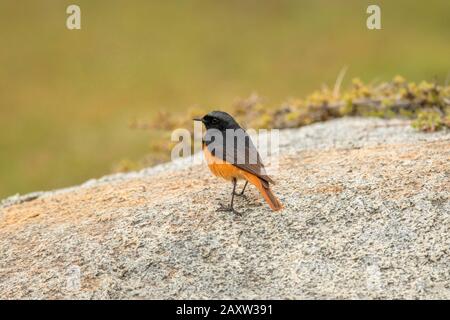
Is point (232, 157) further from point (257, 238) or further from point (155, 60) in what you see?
point (155, 60)

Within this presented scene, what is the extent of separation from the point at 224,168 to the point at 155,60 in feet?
60.1

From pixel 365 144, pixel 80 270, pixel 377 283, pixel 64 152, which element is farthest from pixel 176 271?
pixel 64 152

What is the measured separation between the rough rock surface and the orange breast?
243mm

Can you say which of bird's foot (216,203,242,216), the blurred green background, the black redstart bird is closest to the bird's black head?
the black redstart bird

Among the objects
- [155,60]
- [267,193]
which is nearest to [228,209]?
[267,193]

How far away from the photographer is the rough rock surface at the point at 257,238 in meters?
5.55

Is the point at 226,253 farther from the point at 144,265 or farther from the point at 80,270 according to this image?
the point at 80,270

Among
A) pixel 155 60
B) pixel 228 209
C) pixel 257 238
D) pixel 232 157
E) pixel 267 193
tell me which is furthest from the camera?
pixel 155 60

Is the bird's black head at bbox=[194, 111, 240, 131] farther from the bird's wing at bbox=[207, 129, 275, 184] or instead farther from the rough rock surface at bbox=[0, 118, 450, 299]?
the rough rock surface at bbox=[0, 118, 450, 299]

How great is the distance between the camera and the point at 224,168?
6559 mm

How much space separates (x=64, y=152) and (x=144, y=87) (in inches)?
183

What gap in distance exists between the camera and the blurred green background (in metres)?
20.3

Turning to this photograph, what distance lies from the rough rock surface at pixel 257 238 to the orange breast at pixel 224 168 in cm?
24

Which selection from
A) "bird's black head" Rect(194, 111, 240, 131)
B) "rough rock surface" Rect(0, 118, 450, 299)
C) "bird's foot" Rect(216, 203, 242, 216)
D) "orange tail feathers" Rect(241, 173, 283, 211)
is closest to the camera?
"rough rock surface" Rect(0, 118, 450, 299)
